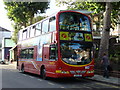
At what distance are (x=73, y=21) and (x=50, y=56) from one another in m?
2.59

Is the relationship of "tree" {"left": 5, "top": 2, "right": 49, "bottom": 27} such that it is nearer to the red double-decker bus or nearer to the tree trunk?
the tree trunk

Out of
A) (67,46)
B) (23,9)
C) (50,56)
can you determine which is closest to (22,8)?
(23,9)

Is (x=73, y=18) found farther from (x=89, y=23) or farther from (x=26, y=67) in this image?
(x=26, y=67)

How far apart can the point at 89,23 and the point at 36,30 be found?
4953 millimetres

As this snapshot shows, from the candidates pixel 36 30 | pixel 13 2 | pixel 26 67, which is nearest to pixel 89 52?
pixel 36 30

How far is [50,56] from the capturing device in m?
13.6

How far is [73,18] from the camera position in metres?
13.5

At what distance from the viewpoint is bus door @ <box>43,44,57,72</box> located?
1298 centimetres

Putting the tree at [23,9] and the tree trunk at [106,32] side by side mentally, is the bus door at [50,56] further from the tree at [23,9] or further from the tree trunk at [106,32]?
the tree at [23,9]

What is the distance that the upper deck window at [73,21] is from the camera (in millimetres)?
13113

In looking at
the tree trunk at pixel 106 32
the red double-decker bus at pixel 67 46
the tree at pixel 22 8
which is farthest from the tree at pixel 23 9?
the red double-decker bus at pixel 67 46

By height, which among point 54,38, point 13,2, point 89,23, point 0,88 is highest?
point 13,2

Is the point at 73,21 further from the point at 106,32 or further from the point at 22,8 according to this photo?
the point at 22,8

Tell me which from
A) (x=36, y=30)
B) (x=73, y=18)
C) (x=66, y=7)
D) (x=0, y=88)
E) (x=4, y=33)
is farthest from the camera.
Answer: (x=4, y=33)
